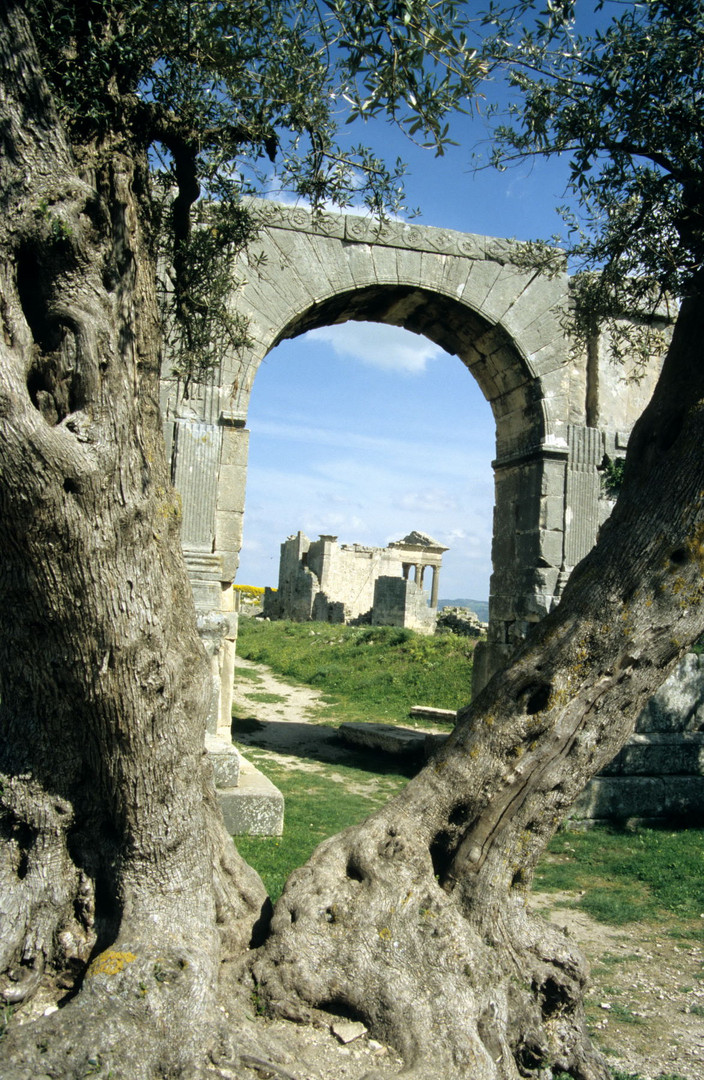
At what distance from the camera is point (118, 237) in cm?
337

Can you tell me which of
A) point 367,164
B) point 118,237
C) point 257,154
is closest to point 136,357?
point 118,237

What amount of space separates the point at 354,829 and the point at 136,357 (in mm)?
2298

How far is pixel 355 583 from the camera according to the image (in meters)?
37.6

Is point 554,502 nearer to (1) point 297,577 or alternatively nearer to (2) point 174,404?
(2) point 174,404

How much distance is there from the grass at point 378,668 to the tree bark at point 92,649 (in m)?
9.25

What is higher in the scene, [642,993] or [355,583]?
[355,583]

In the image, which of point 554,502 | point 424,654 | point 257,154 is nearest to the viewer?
point 257,154

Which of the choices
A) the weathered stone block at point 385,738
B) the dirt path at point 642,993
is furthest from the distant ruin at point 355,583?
the dirt path at point 642,993

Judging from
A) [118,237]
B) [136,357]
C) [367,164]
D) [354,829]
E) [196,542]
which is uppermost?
[367,164]

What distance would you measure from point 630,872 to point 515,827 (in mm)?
3318

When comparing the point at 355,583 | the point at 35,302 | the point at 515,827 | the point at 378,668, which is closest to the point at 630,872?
the point at 515,827

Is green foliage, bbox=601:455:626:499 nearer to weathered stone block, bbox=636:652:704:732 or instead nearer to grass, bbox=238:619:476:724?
weathered stone block, bbox=636:652:704:732

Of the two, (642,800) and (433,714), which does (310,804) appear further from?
(433,714)

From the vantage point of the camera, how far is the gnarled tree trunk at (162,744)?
3.00 meters
